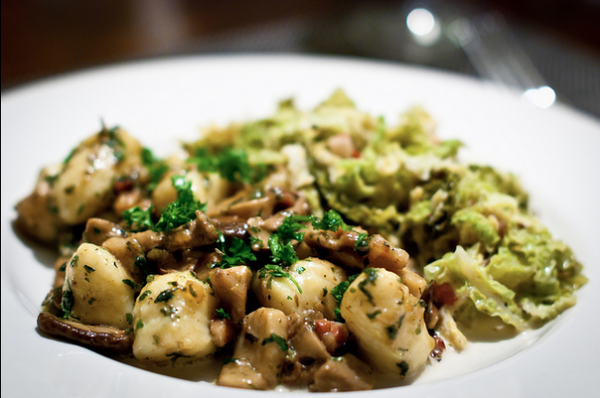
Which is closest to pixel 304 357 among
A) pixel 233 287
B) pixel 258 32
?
pixel 233 287

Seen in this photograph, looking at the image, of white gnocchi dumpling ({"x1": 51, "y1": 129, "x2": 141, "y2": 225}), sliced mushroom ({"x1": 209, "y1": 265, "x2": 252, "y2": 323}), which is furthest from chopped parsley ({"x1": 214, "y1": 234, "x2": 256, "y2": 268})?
white gnocchi dumpling ({"x1": 51, "y1": 129, "x2": 141, "y2": 225})

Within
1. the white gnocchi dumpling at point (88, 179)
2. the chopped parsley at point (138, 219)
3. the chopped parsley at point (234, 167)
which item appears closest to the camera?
the chopped parsley at point (138, 219)

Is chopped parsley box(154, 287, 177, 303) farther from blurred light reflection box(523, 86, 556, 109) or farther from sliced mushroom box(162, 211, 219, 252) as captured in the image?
blurred light reflection box(523, 86, 556, 109)

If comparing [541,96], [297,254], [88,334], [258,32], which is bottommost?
[88,334]

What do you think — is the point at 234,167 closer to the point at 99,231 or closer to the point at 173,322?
the point at 99,231

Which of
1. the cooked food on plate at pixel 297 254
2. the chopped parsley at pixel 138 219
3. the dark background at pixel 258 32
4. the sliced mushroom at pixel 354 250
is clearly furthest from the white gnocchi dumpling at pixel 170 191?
the dark background at pixel 258 32

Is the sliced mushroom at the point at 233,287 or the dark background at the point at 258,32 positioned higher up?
the dark background at the point at 258,32

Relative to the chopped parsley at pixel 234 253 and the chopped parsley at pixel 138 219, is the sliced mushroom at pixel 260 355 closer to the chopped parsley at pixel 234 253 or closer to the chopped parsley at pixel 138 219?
the chopped parsley at pixel 234 253

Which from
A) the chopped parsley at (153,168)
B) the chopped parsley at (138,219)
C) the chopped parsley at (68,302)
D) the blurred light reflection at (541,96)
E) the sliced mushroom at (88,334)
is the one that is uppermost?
the blurred light reflection at (541,96)
